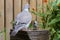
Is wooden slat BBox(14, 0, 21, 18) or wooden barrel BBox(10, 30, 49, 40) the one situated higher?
wooden slat BBox(14, 0, 21, 18)

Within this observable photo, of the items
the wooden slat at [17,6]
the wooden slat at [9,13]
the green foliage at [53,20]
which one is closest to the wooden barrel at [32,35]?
the green foliage at [53,20]

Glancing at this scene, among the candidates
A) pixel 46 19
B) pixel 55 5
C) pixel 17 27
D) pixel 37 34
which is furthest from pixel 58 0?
pixel 37 34

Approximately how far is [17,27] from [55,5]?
0.83 m

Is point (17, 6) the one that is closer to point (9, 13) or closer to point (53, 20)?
point (9, 13)

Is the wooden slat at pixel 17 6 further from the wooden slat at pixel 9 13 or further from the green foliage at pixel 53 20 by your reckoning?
the green foliage at pixel 53 20

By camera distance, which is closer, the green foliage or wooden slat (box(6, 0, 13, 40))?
the green foliage

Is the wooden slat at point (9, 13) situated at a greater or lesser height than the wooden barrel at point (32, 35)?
greater

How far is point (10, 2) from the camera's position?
4.33m

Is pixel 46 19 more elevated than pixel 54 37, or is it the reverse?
pixel 46 19

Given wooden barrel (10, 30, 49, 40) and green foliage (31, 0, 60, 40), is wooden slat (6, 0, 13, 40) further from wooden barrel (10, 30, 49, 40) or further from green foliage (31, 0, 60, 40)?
wooden barrel (10, 30, 49, 40)

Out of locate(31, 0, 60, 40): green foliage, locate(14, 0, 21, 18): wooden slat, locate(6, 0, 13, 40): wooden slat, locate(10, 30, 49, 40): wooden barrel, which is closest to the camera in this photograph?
locate(10, 30, 49, 40): wooden barrel

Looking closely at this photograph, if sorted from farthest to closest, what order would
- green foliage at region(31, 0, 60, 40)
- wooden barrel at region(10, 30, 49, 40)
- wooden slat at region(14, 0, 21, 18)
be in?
wooden slat at region(14, 0, 21, 18) < green foliage at region(31, 0, 60, 40) < wooden barrel at region(10, 30, 49, 40)

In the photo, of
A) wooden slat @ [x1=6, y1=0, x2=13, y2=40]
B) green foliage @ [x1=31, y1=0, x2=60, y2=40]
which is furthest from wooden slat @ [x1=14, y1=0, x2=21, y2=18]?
green foliage @ [x1=31, y1=0, x2=60, y2=40]

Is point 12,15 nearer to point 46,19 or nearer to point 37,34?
point 46,19
